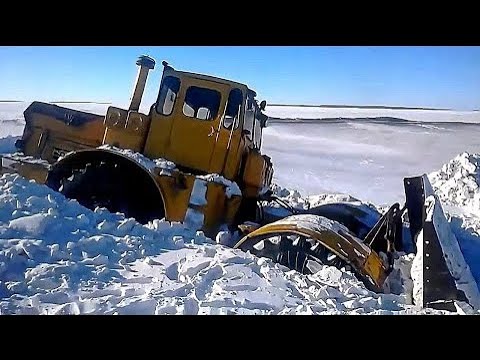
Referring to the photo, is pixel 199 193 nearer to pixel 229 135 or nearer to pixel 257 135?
pixel 229 135

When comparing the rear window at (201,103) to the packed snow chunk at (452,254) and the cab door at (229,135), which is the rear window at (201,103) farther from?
the packed snow chunk at (452,254)

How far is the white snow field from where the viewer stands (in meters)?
2.26

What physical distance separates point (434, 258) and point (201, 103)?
1.09 meters

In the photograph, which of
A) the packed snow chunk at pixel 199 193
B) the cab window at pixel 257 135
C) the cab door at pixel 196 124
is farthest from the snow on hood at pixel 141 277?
the cab window at pixel 257 135

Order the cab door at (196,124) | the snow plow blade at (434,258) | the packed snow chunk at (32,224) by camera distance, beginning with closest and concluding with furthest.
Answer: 1. the snow plow blade at (434,258)
2. the packed snow chunk at (32,224)
3. the cab door at (196,124)

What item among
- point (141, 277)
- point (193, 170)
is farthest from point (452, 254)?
point (141, 277)

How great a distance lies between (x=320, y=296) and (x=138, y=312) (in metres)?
0.68

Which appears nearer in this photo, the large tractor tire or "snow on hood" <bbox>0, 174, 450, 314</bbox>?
"snow on hood" <bbox>0, 174, 450, 314</bbox>

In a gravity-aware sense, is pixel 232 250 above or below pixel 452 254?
below

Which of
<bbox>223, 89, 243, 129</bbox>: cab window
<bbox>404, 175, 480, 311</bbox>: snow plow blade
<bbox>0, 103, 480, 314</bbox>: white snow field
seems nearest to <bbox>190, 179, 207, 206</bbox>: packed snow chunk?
<bbox>0, 103, 480, 314</bbox>: white snow field

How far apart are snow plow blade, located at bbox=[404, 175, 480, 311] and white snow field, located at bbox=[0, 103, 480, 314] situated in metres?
0.04

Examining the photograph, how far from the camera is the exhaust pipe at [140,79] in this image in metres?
2.49

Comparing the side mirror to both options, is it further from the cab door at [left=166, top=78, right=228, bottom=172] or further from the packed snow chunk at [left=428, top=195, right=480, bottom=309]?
the packed snow chunk at [left=428, top=195, right=480, bottom=309]

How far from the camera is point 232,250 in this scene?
2.37 metres
